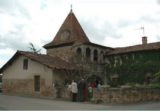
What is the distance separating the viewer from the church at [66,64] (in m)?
34.2

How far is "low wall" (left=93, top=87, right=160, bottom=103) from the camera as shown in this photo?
25.4 m

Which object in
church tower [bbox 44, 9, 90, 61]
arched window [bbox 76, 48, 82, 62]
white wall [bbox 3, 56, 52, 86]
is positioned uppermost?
church tower [bbox 44, 9, 90, 61]

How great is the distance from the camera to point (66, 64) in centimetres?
3612

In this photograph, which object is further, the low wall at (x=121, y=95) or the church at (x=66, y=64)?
the church at (x=66, y=64)

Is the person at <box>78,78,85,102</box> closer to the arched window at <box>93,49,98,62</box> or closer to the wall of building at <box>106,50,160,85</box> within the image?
the wall of building at <box>106,50,160,85</box>

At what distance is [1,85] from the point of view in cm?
4175

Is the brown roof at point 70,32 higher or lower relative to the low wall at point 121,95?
higher

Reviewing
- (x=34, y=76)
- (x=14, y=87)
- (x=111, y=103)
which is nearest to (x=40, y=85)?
(x=34, y=76)

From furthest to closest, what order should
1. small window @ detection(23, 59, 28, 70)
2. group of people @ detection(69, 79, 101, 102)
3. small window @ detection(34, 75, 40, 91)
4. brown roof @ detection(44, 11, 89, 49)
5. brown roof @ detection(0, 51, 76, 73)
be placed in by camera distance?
brown roof @ detection(44, 11, 89, 49), small window @ detection(23, 59, 28, 70), small window @ detection(34, 75, 40, 91), brown roof @ detection(0, 51, 76, 73), group of people @ detection(69, 79, 101, 102)

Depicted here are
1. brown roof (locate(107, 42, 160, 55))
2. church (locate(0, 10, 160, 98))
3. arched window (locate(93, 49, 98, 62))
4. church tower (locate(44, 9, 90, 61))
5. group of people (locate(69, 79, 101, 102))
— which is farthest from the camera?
arched window (locate(93, 49, 98, 62))

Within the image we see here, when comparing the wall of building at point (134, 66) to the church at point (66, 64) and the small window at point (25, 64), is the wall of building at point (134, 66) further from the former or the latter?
the small window at point (25, 64)

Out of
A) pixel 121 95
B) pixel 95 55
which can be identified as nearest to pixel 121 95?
pixel 121 95

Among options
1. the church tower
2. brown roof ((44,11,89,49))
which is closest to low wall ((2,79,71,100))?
the church tower

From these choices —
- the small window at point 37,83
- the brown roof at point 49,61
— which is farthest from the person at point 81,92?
the small window at point 37,83
